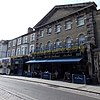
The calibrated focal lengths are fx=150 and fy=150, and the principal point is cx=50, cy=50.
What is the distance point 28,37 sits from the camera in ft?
116

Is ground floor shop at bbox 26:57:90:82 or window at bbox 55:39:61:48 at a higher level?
window at bbox 55:39:61:48

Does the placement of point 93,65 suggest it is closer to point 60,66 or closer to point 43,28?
point 60,66

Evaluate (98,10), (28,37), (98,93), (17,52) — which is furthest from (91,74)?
(17,52)

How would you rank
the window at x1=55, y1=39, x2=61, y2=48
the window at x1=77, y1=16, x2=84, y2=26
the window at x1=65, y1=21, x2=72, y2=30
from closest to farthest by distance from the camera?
the window at x1=77, y1=16, x2=84, y2=26
the window at x1=65, y1=21, x2=72, y2=30
the window at x1=55, y1=39, x2=61, y2=48

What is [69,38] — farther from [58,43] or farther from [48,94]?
[48,94]

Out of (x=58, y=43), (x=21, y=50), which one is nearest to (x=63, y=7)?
(x=58, y=43)

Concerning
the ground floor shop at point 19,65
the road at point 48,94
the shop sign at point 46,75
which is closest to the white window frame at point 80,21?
the shop sign at point 46,75

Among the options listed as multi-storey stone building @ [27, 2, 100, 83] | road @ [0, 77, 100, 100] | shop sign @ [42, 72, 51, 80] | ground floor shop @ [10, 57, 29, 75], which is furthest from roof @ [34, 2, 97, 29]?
road @ [0, 77, 100, 100]

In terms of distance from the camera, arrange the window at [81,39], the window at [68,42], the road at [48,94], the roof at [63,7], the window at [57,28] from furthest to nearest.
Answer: the window at [57,28] → the window at [68,42] → the roof at [63,7] → the window at [81,39] → the road at [48,94]

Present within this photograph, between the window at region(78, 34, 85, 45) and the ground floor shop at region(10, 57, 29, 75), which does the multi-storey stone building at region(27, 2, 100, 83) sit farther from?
the ground floor shop at region(10, 57, 29, 75)

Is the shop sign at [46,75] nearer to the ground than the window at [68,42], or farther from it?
nearer to the ground

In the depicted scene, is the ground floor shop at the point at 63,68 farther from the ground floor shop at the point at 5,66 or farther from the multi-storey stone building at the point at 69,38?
the ground floor shop at the point at 5,66

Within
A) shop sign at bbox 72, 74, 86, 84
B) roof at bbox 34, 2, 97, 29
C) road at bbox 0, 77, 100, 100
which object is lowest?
road at bbox 0, 77, 100, 100

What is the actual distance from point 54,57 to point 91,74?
7.42 m
